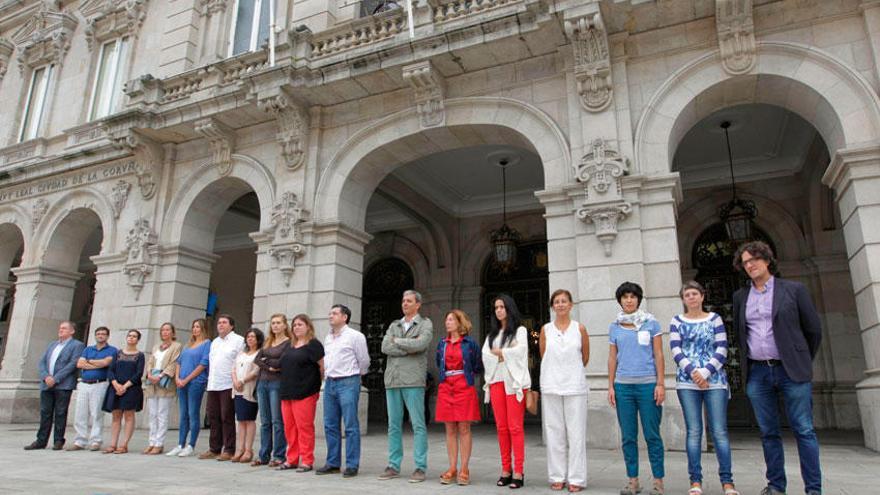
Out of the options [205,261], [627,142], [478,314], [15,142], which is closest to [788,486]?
[627,142]

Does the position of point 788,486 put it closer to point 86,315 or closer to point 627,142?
point 627,142

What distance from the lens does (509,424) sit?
5.38 metres

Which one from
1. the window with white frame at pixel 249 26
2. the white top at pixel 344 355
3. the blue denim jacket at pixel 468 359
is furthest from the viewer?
the window with white frame at pixel 249 26

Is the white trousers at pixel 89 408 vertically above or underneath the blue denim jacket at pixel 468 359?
underneath

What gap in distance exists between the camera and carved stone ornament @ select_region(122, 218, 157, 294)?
12328 millimetres

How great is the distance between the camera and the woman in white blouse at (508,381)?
17.5 feet

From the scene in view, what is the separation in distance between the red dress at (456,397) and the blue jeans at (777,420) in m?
2.41

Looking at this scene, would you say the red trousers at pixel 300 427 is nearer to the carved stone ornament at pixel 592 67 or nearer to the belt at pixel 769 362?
the belt at pixel 769 362

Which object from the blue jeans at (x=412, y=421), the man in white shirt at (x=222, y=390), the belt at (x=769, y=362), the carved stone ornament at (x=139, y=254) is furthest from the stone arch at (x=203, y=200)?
the belt at (x=769, y=362)

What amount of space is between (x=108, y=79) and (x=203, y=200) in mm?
5922

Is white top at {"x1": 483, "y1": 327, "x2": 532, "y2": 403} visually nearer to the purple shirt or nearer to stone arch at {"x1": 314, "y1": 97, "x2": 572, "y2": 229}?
the purple shirt

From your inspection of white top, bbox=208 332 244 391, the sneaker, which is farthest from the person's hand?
white top, bbox=208 332 244 391

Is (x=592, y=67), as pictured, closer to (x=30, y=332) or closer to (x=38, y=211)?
(x=38, y=211)

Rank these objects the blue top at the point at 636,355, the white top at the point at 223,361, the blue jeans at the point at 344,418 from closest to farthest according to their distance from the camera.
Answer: the blue top at the point at 636,355
the blue jeans at the point at 344,418
the white top at the point at 223,361
